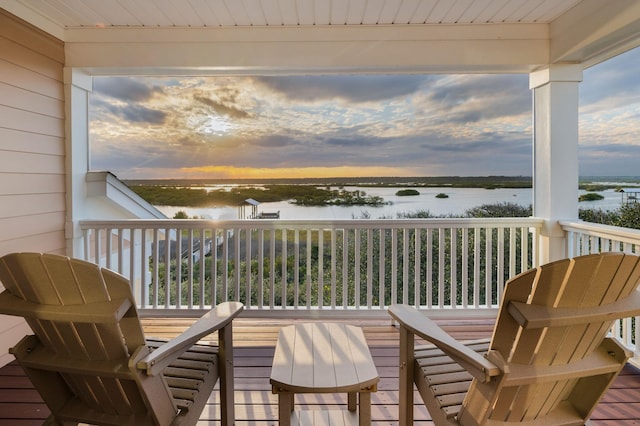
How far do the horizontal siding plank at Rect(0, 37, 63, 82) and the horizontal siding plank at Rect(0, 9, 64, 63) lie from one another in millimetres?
32

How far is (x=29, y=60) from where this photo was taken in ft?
9.27

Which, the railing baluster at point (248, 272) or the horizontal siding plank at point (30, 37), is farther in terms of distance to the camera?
the railing baluster at point (248, 272)

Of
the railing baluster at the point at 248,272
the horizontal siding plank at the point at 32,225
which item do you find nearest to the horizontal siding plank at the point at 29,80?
the horizontal siding plank at the point at 32,225

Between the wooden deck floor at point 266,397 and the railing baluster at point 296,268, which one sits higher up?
the railing baluster at point 296,268

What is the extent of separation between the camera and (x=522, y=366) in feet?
4.01

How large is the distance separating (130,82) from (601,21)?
13.5ft

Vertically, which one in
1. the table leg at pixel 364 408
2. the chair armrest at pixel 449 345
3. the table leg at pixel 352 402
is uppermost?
the chair armrest at pixel 449 345

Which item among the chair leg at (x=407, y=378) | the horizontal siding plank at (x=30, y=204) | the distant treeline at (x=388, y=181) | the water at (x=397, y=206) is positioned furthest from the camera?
the distant treeline at (x=388, y=181)

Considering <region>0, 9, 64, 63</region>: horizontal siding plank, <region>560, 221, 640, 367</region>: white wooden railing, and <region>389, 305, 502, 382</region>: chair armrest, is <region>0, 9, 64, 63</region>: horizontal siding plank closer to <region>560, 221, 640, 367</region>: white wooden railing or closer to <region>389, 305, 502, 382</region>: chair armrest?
<region>389, 305, 502, 382</region>: chair armrest

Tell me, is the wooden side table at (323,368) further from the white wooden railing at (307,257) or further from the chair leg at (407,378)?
the white wooden railing at (307,257)

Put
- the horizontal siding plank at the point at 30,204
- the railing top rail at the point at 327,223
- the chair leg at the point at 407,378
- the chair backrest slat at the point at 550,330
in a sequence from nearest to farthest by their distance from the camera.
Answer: the chair backrest slat at the point at 550,330
the chair leg at the point at 407,378
the horizontal siding plank at the point at 30,204
the railing top rail at the point at 327,223

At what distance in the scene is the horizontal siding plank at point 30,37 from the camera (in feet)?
8.51

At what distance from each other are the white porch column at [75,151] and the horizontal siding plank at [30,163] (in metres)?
0.10

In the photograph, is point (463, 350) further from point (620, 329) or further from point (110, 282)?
point (620, 329)
